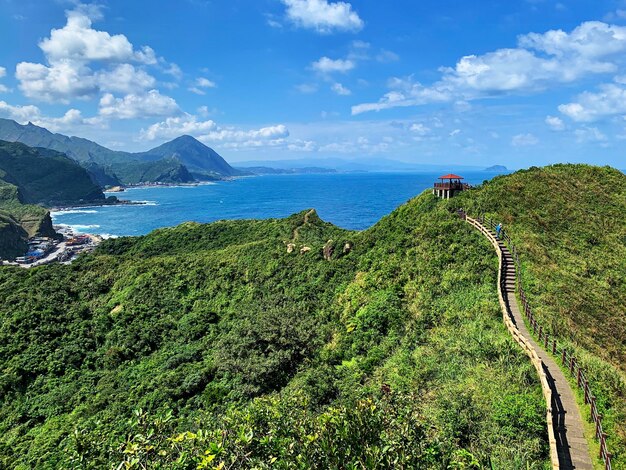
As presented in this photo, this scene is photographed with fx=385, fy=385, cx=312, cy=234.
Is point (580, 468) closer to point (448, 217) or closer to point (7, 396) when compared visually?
point (448, 217)

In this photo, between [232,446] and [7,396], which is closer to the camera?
[232,446]

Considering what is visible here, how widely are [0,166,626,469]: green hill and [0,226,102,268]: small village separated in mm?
75900

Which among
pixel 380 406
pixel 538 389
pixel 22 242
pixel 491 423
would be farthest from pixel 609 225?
pixel 22 242

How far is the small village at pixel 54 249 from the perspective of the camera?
386 ft

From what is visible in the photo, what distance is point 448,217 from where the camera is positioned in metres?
Result: 38.1

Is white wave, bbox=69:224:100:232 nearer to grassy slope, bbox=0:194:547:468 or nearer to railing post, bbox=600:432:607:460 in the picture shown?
grassy slope, bbox=0:194:547:468

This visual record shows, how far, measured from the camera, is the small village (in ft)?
386

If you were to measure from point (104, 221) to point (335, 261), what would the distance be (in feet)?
592

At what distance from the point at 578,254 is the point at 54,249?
15187 centimetres

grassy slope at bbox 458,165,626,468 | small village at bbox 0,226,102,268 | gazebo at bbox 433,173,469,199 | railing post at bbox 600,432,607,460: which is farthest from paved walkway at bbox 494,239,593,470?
small village at bbox 0,226,102,268

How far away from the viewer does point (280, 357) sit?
1043 inches

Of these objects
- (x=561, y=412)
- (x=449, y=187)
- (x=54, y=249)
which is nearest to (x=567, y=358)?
(x=561, y=412)

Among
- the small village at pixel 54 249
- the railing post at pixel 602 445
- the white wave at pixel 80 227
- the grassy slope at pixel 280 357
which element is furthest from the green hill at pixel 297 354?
the white wave at pixel 80 227

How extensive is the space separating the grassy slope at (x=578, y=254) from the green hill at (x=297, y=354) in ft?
A: 0.97
